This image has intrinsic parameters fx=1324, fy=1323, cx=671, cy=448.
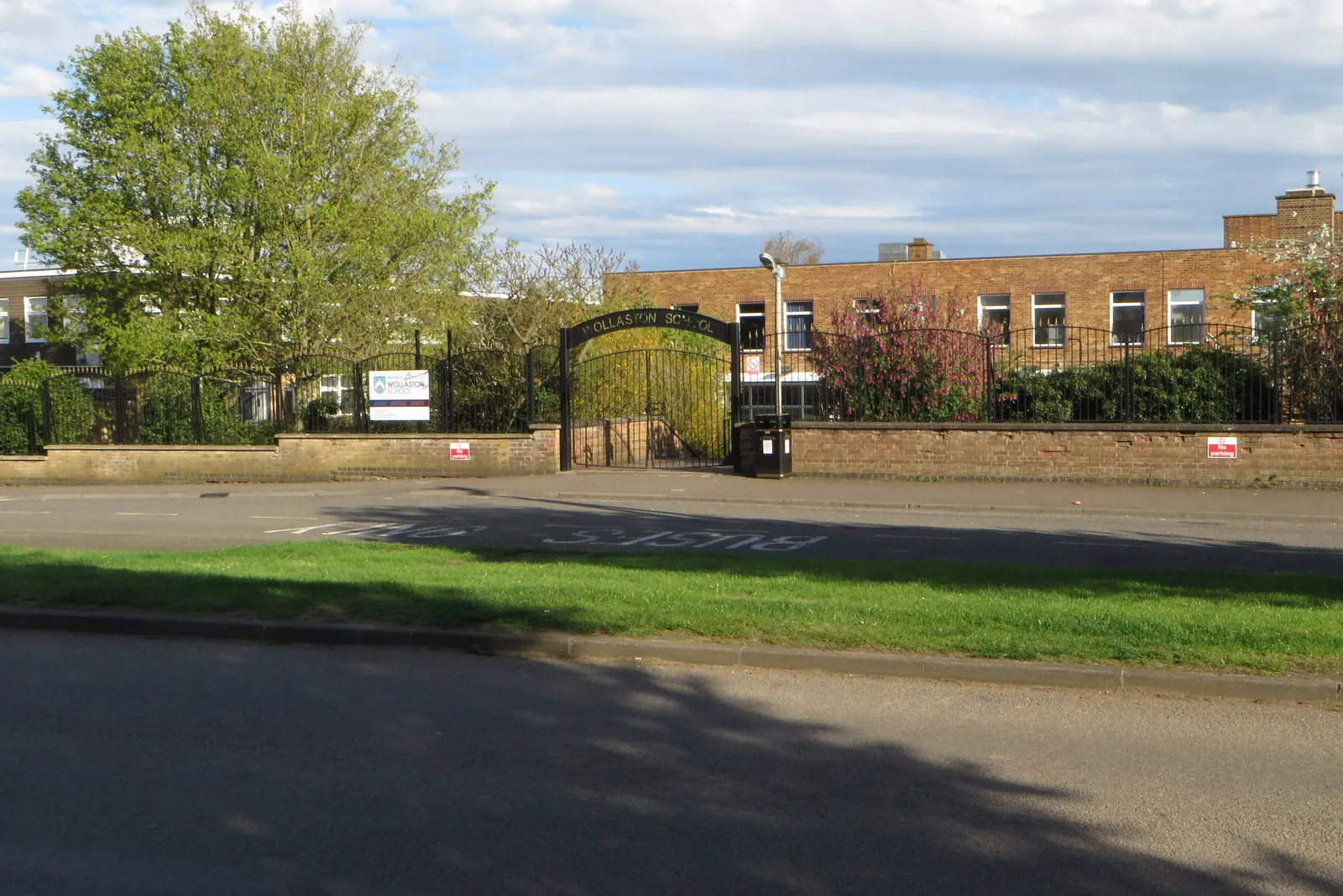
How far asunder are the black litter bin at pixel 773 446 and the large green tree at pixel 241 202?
439 inches

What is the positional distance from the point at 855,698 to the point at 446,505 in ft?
47.2

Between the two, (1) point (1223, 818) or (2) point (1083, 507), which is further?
(2) point (1083, 507)

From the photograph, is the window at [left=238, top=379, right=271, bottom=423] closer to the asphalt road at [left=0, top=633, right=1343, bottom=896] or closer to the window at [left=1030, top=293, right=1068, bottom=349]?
the asphalt road at [left=0, top=633, right=1343, bottom=896]

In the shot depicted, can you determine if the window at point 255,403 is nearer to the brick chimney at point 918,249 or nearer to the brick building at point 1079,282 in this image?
the brick building at point 1079,282

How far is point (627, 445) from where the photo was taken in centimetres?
2959

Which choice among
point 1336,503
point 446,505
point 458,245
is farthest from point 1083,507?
point 458,245

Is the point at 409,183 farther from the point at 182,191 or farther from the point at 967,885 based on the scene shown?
the point at 967,885

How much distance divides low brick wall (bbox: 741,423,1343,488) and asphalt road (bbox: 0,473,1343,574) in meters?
0.62

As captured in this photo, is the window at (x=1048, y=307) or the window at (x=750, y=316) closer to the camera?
the window at (x=1048, y=307)

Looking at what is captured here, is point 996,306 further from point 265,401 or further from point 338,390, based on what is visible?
point 265,401

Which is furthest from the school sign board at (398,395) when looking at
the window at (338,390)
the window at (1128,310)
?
the window at (1128,310)

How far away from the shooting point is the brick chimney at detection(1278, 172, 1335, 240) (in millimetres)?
41281

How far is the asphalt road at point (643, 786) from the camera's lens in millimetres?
4711

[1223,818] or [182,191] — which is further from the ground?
[182,191]
